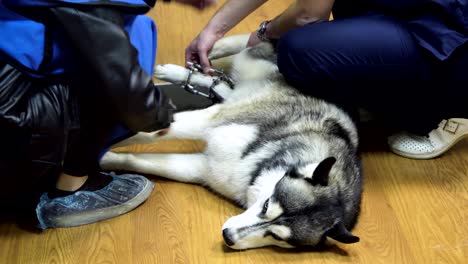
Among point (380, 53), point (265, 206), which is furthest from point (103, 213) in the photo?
→ point (380, 53)

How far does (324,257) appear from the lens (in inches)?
73.4

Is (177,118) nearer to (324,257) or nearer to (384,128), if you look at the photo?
(324,257)

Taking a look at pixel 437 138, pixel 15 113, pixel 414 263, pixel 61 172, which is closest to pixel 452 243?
pixel 414 263

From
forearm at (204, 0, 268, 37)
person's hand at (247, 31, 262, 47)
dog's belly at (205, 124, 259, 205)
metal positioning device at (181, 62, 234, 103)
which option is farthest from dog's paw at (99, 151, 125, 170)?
person's hand at (247, 31, 262, 47)

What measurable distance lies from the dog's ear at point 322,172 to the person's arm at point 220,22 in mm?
808

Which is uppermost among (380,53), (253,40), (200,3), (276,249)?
(200,3)

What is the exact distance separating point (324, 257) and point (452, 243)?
0.55 metres

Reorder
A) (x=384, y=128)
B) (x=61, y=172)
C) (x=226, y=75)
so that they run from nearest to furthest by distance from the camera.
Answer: (x=61, y=172) → (x=226, y=75) → (x=384, y=128)

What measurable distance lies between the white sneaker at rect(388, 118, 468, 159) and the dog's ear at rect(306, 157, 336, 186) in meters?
0.79

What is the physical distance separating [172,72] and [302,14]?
643mm

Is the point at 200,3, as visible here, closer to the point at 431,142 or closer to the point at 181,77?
the point at 181,77

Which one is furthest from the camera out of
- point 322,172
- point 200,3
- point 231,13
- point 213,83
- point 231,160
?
point 213,83

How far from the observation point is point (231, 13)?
7.29 ft

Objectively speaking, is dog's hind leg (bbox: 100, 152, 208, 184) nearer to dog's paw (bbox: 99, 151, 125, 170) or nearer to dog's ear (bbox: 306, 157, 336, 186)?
dog's paw (bbox: 99, 151, 125, 170)
